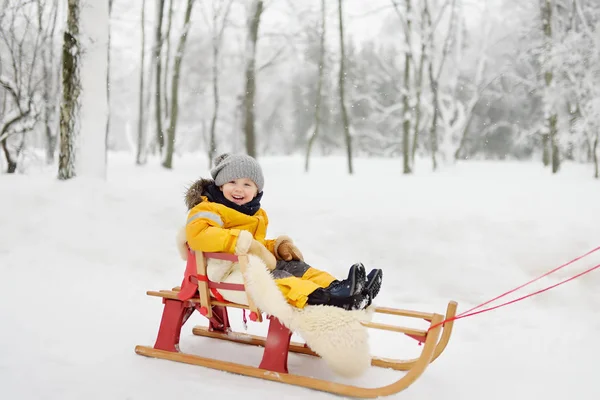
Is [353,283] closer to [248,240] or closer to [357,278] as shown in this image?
[357,278]

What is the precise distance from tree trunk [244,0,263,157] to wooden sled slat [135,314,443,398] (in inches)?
277

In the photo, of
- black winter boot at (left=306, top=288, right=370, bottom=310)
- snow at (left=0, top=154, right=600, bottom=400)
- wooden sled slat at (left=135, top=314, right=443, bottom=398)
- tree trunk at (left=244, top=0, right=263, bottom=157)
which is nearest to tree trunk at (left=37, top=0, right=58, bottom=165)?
tree trunk at (left=244, top=0, right=263, bottom=157)

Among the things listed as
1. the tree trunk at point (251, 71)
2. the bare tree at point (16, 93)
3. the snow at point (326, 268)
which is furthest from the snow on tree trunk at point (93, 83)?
the tree trunk at point (251, 71)

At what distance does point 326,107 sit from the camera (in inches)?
1032

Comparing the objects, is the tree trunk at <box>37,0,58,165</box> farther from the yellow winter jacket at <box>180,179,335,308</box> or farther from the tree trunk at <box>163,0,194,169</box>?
the yellow winter jacket at <box>180,179,335,308</box>

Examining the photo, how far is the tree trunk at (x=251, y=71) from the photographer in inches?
384

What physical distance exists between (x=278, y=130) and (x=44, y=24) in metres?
19.9

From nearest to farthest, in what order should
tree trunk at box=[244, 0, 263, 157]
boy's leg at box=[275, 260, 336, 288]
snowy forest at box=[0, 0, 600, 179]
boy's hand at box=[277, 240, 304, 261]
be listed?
boy's leg at box=[275, 260, 336, 288]
boy's hand at box=[277, 240, 304, 261]
snowy forest at box=[0, 0, 600, 179]
tree trunk at box=[244, 0, 263, 157]

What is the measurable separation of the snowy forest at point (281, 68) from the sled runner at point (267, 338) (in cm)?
362

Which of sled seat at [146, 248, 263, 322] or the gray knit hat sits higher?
the gray knit hat

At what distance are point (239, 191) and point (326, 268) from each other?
7.57 feet

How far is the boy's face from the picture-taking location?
2979 millimetres

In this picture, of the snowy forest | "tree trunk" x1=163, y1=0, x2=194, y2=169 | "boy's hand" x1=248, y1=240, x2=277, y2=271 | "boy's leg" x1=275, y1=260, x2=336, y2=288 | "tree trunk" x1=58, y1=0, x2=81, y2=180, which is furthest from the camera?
"tree trunk" x1=163, y1=0, x2=194, y2=169

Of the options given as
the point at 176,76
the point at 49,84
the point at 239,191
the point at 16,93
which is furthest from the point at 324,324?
the point at 49,84
